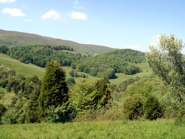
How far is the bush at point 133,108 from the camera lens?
2620 centimetres

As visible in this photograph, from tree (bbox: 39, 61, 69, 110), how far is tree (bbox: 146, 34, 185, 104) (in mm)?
16137

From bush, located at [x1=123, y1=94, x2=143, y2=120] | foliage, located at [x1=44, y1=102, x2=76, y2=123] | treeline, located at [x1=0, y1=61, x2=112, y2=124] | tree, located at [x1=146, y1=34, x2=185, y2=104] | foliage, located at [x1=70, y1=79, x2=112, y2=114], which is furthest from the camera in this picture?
foliage, located at [x1=70, y1=79, x2=112, y2=114]

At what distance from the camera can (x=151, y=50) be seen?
14805mm

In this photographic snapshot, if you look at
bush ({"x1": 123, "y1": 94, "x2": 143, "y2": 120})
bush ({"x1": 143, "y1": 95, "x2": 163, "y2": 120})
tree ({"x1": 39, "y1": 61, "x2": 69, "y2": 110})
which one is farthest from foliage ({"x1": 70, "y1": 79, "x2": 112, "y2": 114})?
bush ({"x1": 143, "y1": 95, "x2": 163, "y2": 120})

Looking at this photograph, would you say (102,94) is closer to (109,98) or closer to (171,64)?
(109,98)

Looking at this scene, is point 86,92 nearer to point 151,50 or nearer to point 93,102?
point 93,102

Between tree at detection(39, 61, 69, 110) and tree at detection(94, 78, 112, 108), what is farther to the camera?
tree at detection(94, 78, 112, 108)

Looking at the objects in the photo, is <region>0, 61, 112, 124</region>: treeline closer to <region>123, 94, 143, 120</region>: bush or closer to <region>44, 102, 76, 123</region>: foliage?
<region>44, 102, 76, 123</region>: foliage

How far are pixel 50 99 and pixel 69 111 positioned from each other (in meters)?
2.83

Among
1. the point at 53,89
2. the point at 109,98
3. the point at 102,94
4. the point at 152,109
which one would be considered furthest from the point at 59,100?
the point at 109,98

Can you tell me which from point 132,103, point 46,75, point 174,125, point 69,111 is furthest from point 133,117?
point 46,75

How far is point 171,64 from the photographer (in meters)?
14.2

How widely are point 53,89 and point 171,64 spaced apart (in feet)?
56.4

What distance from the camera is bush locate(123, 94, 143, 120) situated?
2620 cm
